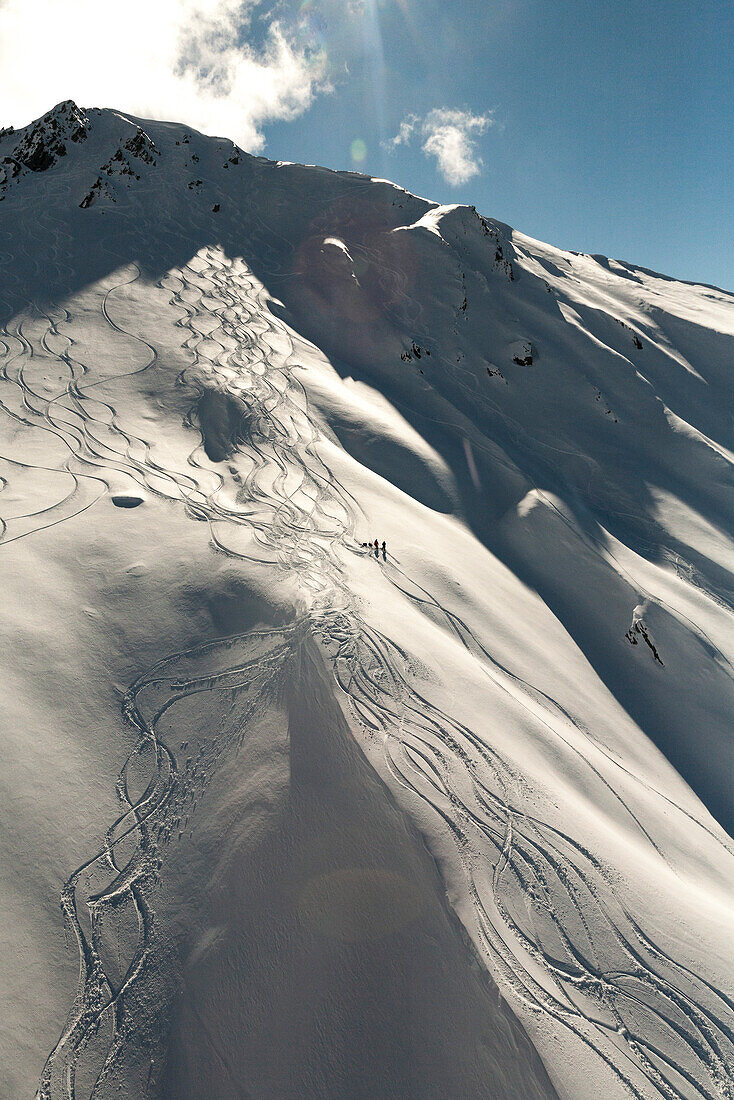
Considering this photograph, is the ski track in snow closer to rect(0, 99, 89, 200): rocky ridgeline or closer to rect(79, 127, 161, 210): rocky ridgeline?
rect(79, 127, 161, 210): rocky ridgeline

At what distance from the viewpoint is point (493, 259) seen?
24.8m

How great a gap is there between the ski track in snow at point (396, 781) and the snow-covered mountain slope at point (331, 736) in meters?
0.03

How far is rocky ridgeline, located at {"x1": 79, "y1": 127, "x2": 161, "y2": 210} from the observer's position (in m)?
22.2

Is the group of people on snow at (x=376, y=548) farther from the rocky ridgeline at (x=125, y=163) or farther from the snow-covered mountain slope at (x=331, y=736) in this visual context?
the rocky ridgeline at (x=125, y=163)

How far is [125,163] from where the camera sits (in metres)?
24.2

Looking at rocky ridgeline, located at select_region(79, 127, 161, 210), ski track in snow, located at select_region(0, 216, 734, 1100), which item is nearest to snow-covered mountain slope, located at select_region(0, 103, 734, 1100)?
ski track in snow, located at select_region(0, 216, 734, 1100)

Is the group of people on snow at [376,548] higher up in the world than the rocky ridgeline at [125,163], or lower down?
lower down

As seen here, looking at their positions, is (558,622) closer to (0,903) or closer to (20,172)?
(0,903)

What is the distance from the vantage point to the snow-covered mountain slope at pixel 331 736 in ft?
12.4

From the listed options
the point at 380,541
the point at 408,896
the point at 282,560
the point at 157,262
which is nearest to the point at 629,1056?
the point at 408,896

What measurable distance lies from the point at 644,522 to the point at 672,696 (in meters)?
7.31

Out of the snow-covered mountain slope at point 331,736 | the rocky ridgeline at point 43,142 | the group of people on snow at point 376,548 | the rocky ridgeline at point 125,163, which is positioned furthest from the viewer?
the rocky ridgeline at point 43,142

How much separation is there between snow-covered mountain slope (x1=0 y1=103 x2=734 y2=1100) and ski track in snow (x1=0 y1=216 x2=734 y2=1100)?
34 mm

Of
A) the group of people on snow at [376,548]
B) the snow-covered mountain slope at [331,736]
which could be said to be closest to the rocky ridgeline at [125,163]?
the snow-covered mountain slope at [331,736]
